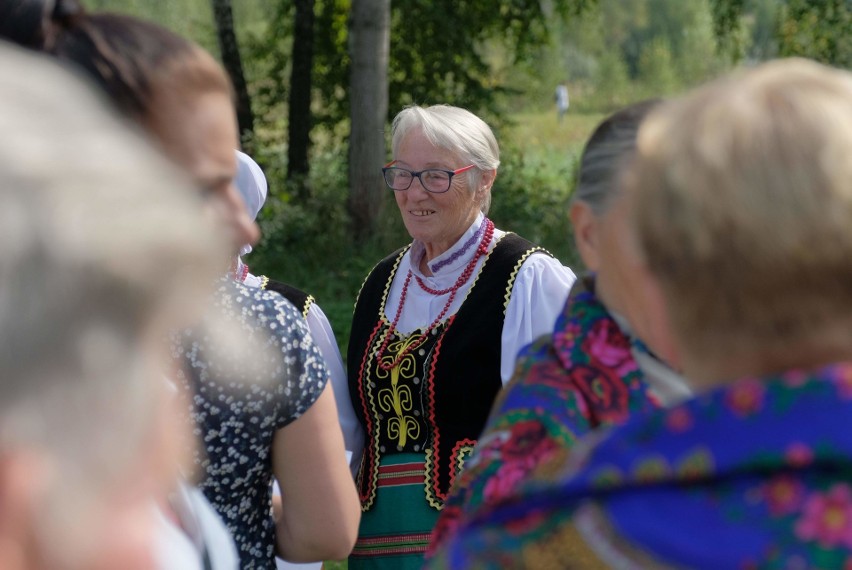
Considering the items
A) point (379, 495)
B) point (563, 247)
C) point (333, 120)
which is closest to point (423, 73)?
point (333, 120)

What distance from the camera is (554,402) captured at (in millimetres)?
1277

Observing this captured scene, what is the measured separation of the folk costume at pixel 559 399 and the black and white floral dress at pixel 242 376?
30 centimetres

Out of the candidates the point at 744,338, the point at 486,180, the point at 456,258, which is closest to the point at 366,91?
the point at 486,180

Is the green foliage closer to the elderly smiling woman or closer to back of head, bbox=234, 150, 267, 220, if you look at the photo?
the elderly smiling woman

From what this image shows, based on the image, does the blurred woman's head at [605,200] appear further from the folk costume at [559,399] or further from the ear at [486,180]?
the ear at [486,180]

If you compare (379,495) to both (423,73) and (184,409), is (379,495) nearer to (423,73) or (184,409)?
(184,409)

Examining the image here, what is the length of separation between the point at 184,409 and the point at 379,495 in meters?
1.23

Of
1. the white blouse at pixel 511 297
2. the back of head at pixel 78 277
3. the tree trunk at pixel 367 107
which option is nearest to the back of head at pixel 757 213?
the back of head at pixel 78 277

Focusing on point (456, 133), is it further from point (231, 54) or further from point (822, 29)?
point (822, 29)

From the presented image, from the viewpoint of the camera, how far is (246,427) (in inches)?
58.4

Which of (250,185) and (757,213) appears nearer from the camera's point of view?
(757,213)

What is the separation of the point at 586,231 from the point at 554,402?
35cm

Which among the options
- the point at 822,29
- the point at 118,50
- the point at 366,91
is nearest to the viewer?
the point at 118,50

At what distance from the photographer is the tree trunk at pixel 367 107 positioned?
808 centimetres
